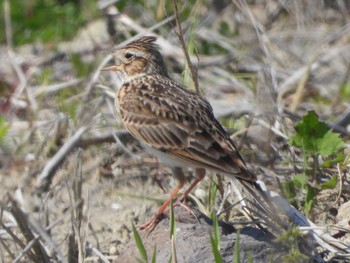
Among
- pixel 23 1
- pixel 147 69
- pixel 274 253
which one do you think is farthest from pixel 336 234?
pixel 23 1

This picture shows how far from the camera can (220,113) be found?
6902 mm

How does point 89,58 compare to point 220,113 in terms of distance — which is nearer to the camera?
point 220,113

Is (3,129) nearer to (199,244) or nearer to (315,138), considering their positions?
(315,138)

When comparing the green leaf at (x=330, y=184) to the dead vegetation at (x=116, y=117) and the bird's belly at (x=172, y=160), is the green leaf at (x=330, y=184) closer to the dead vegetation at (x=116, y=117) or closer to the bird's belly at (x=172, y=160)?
the dead vegetation at (x=116, y=117)

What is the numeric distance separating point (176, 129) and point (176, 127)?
0.06 ft

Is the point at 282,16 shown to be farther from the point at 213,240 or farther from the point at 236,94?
the point at 213,240

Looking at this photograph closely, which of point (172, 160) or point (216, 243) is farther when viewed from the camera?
point (172, 160)

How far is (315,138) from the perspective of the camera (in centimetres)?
551

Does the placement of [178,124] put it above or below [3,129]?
below

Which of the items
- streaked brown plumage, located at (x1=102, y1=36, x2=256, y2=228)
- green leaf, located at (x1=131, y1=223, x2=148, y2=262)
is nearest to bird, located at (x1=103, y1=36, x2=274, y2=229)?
streaked brown plumage, located at (x1=102, y1=36, x2=256, y2=228)

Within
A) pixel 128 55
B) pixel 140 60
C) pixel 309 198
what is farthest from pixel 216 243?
pixel 128 55

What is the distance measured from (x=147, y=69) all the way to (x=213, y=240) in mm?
1736

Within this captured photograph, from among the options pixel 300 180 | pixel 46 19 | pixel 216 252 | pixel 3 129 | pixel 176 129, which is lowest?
pixel 216 252

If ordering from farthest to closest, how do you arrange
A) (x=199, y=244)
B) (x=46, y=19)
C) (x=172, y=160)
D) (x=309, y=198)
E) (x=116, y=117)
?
(x=46, y=19) < (x=116, y=117) < (x=309, y=198) < (x=172, y=160) < (x=199, y=244)
